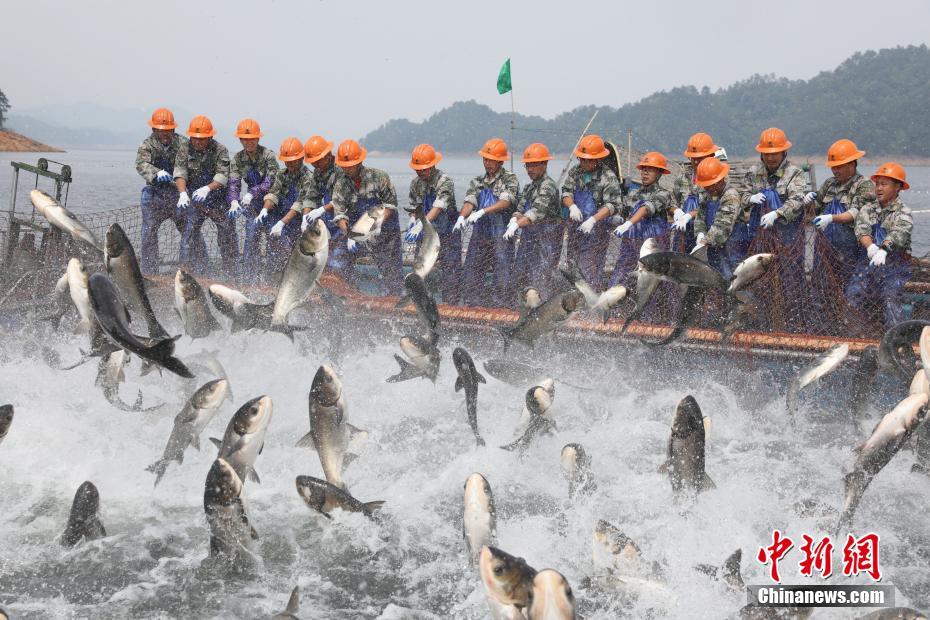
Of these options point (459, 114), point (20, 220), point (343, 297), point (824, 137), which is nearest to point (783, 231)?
point (343, 297)

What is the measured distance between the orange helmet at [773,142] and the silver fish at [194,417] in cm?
774

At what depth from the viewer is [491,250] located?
1227 cm

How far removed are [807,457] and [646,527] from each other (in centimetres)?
279

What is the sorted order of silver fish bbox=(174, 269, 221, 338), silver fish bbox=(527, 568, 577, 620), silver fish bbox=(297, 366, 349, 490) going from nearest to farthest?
silver fish bbox=(527, 568, 577, 620), silver fish bbox=(297, 366, 349, 490), silver fish bbox=(174, 269, 221, 338)

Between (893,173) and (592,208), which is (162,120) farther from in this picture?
(893,173)

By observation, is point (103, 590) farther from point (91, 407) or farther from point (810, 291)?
point (810, 291)

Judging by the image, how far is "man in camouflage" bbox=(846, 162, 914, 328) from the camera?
33.3 ft

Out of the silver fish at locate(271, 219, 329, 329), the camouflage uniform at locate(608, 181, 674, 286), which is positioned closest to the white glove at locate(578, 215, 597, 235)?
the camouflage uniform at locate(608, 181, 674, 286)

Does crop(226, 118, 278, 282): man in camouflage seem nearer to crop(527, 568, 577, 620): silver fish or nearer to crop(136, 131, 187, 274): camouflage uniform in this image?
crop(136, 131, 187, 274): camouflage uniform

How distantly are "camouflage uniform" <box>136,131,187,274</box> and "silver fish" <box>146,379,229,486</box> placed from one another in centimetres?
634

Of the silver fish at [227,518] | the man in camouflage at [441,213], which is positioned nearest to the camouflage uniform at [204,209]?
the man in camouflage at [441,213]

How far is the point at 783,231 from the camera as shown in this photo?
1109 centimetres

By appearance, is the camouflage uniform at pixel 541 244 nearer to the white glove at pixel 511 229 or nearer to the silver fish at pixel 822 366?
the white glove at pixel 511 229

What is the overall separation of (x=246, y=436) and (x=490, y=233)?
20.7 ft
